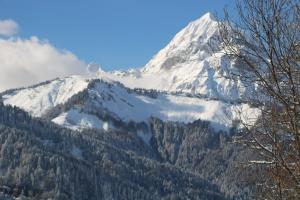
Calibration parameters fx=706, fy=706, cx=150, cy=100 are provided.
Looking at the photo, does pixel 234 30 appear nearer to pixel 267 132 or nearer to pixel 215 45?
pixel 215 45

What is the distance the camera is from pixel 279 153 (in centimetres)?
1842

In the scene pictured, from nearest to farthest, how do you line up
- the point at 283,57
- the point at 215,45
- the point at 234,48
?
the point at 283,57, the point at 234,48, the point at 215,45

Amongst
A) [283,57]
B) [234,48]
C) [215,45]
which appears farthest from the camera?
[215,45]

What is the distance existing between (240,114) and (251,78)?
115 centimetres

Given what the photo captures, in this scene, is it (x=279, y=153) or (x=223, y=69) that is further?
(x=223, y=69)

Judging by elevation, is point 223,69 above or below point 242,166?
above

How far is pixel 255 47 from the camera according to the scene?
61.7 feet

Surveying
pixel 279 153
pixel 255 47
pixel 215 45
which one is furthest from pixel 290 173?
pixel 215 45

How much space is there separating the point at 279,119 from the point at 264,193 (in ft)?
7.98

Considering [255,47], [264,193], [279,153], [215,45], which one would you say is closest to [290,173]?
[279,153]


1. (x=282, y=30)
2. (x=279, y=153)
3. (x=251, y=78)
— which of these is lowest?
(x=279, y=153)

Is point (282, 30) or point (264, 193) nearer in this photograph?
point (282, 30)

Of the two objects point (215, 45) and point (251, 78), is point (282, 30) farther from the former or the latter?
point (215, 45)

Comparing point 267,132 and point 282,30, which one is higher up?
point 282,30
